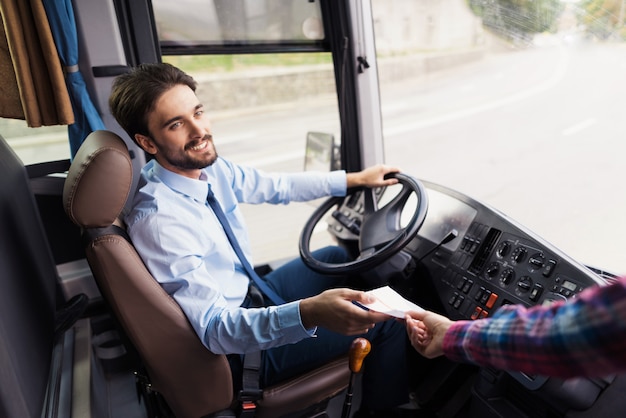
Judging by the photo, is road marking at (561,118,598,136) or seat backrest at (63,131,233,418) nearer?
seat backrest at (63,131,233,418)

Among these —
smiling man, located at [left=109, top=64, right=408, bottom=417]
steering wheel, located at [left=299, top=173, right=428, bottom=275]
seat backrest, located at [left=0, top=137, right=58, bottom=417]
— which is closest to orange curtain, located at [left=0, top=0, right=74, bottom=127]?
seat backrest, located at [left=0, top=137, right=58, bottom=417]

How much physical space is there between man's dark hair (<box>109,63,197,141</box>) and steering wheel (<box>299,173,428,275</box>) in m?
0.73

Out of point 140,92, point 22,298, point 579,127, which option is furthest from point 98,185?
point 579,127

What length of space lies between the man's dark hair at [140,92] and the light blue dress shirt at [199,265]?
0.15 m

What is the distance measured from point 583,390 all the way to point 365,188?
1005 millimetres

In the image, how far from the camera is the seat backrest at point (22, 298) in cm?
Answer: 104

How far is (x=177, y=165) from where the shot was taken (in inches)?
54.7

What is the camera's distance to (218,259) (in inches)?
54.2

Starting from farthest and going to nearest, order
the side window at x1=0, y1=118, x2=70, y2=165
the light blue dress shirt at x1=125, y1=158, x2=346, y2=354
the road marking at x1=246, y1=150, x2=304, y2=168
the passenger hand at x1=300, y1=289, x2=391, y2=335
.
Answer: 1. the road marking at x1=246, y1=150, x2=304, y2=168
2. the side window at x1=0, y1=118, x2=70, y2=165
3. the light blue dress shirt at x1=125, y1=158, x2=346, y2=354
4. the passenger hand at x1=300, y1=289, x2=391, y2=335

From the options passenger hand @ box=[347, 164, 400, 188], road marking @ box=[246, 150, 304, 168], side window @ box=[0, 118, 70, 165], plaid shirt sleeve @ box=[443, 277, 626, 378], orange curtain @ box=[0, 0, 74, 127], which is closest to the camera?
plaid shirt sleeve @ box=[443, 277, 626, 378]

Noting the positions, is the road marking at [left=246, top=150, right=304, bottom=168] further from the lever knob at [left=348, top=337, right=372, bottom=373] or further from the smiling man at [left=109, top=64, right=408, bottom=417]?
the lever knob at [left=348, top=337, right=372, bottom=373]

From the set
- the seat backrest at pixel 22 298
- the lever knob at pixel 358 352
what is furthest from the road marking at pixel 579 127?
the seat backrest at pixel 22 298

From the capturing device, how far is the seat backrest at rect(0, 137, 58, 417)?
1.04 meters

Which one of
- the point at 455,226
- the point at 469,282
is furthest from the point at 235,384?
the point at 455,226
